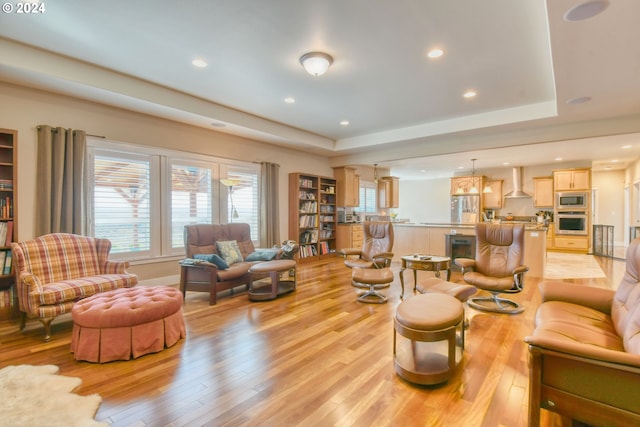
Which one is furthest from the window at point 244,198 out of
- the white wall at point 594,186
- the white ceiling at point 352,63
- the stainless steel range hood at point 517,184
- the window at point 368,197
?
the stainless steel range hood at point 517,184

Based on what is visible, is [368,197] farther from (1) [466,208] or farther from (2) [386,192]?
(1) [466,208]

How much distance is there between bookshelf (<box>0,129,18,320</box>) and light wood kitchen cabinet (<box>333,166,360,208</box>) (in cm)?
→ 619

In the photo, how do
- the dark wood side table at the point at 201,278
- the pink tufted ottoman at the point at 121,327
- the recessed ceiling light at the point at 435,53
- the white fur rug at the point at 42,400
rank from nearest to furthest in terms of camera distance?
1. the white fur rug at the point at 42,400
2. the pink tufted ottoman at the point at 121,327
3. the recessed ceiling light at the point at 435,53
4. the dark wood side table at the point at 201,278

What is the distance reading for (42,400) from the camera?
6.56 ft

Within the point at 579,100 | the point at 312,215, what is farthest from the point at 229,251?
the point at 579,100

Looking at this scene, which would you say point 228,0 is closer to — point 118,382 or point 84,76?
point 84,76

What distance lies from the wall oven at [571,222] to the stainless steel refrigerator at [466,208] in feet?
6.98

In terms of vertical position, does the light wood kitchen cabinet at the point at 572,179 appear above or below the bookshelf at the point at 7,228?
above

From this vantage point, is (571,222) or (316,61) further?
(571,222)

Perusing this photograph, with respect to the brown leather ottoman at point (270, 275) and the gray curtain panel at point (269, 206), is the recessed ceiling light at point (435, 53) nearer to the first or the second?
the brown leather ottoman at point (270, 275)

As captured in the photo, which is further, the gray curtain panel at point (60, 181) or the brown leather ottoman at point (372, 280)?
the brown leather ottoman at point (372, 280)

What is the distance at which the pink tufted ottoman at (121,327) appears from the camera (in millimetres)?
2531

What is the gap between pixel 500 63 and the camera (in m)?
3.45

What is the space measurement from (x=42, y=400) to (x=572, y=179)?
1148 cm
